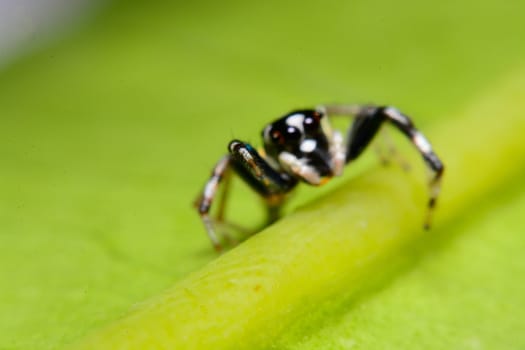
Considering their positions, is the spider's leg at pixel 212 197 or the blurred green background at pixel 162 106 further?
the spider's leg at pixel 212 197

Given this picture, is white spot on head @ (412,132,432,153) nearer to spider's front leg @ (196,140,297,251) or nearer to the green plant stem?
the green plant stem

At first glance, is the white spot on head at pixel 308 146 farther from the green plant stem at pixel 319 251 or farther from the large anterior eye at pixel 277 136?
the green plant stem at pixel 319 251

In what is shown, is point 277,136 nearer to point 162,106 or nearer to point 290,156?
point 290,156

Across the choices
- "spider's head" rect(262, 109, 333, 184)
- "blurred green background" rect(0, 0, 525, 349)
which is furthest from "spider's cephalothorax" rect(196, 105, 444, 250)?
"blurred green background" rect(0, 0, 525, 349)

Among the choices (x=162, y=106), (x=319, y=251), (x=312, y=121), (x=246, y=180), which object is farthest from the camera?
(x=162, y=106)

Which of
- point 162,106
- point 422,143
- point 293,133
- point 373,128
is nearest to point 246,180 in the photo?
point 293,133

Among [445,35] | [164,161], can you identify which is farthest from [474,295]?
[445,35]

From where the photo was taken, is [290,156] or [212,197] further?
[290,156]

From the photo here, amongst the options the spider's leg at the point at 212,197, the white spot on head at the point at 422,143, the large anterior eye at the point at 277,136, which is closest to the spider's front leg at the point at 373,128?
the white spot on head at the point at 422,143
